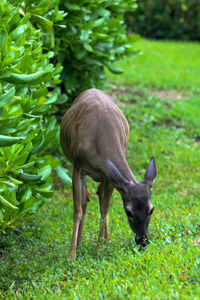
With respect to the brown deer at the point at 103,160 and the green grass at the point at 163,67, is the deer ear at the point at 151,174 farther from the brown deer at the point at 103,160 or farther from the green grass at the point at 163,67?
the green grass at the point at 163,67

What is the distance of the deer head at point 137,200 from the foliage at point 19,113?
0.91 meters

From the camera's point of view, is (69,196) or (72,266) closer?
(72,266)

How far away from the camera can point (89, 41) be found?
769 cm

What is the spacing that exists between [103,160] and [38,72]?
120 centimetres

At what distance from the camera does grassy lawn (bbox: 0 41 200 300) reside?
14.4 feet

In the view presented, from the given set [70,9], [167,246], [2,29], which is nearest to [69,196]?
[70,9]

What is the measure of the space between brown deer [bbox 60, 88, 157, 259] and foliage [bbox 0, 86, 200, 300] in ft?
0.95

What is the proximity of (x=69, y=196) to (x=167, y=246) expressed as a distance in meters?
3.35

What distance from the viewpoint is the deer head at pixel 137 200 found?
197 inches

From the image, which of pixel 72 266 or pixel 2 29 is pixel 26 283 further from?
pixel 2 29

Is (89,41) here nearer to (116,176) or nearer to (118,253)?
(116,176)

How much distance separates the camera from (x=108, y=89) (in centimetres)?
1266

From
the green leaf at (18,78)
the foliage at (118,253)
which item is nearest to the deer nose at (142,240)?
the foliage at (118,253)

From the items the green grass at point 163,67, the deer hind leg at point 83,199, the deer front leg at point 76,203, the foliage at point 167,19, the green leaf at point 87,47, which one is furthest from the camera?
the foliage at point 167,19
